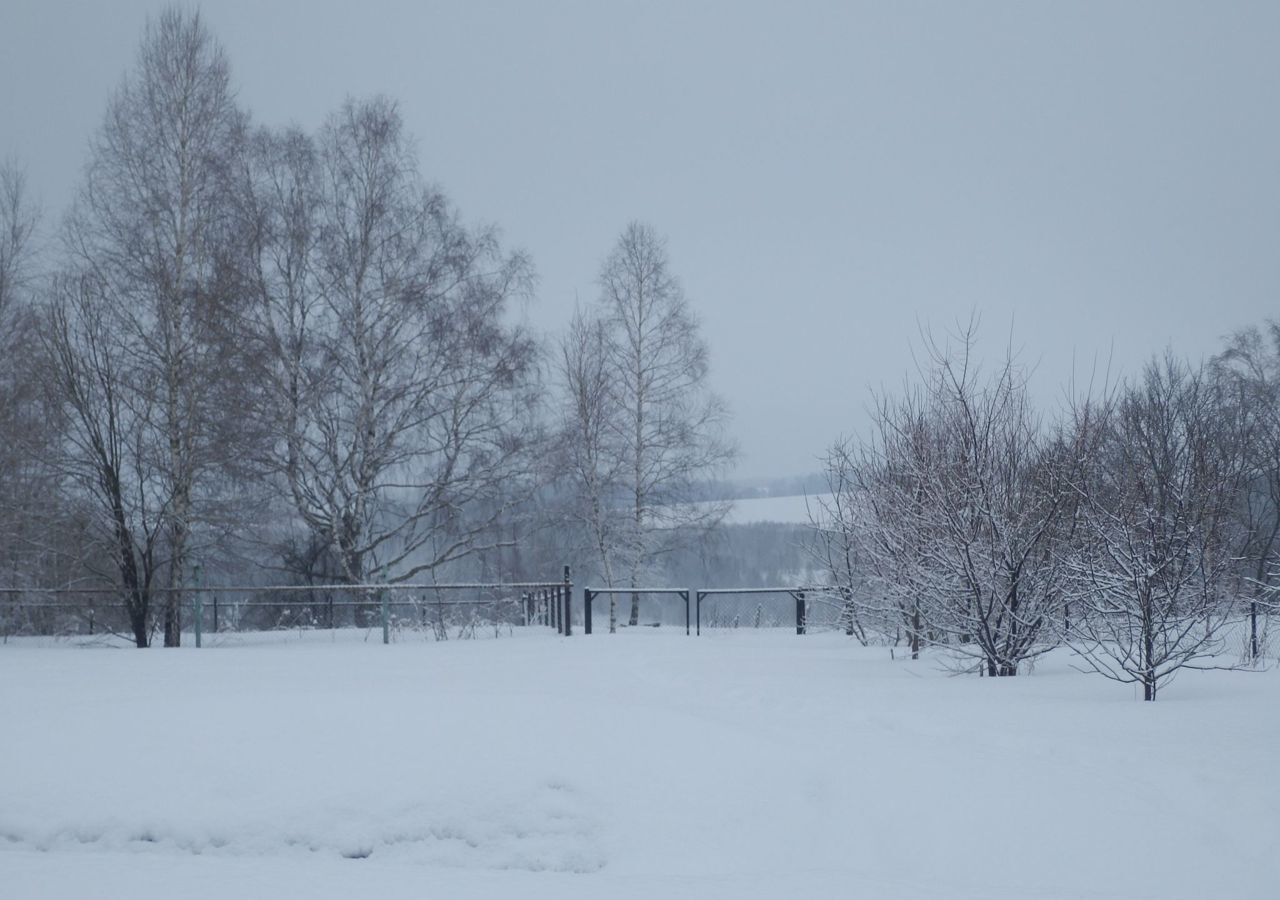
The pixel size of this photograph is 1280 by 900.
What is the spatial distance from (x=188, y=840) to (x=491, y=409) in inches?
696

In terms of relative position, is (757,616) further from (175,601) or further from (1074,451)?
(1074,451)

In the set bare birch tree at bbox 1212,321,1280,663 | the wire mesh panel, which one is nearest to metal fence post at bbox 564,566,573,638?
the wire mesh panel

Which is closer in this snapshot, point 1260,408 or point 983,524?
point 983,524

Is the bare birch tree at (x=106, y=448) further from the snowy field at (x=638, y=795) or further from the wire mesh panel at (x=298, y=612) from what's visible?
the snowy field at (x=638, y=795)

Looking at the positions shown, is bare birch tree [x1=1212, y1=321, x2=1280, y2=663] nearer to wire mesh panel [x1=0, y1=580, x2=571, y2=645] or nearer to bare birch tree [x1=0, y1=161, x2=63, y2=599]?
wire mesh panel [x1=0, y1=580, x2=571, y2=645]

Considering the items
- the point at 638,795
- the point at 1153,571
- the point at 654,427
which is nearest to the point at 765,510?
the point at 654,427

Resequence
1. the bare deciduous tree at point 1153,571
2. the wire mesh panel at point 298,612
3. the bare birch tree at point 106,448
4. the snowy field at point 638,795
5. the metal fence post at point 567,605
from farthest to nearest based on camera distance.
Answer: the metal fence post at point 567,605 → the wire mesh panel at point 298,612 → the bare birch tree at point 106,448 → the bare deciduous tree at point 1153,571 → the snowy field at point 638,795

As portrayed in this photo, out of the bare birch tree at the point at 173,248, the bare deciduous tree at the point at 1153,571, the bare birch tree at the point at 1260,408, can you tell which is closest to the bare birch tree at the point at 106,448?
the bare birch tree at the point at 173,248

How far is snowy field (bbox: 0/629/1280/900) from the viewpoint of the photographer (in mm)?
6316

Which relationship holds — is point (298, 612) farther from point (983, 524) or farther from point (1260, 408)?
point (1260, 408)

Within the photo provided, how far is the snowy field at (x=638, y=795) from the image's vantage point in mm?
6316

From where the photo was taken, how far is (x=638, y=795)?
7.56 meters

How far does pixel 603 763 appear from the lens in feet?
26.1

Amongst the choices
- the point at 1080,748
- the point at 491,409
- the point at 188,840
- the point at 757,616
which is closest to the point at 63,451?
the point at 491,409
